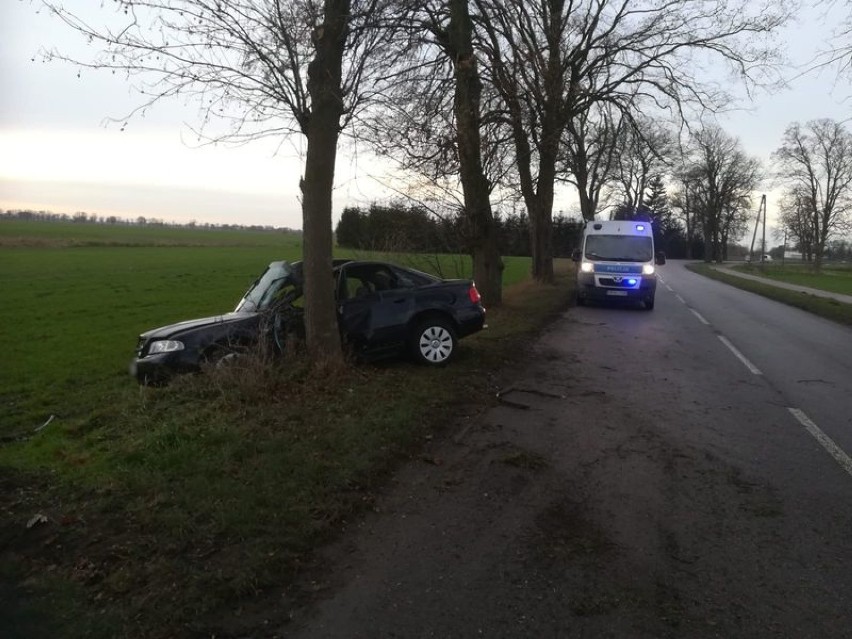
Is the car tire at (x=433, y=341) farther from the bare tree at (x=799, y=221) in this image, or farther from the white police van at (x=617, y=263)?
the bare tree at (x=799, y=221)

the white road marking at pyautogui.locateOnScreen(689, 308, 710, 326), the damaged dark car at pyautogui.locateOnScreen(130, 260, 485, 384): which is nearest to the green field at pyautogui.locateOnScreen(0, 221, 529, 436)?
the damaged dark car at pyautogui.locateOnScreen(130, 260, 485, 384)

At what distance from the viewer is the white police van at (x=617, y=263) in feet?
66.2

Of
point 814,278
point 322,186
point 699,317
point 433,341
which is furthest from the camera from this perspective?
point 814,278

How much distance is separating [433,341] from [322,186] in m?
2.70

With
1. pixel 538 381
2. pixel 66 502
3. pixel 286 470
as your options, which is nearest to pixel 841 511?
pixel 286 470

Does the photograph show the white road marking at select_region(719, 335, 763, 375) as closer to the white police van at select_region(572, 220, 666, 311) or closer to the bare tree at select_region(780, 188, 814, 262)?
the white police van at select_region(572, 220, 666, 311)

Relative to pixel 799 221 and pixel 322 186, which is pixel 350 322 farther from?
pixel 799 221

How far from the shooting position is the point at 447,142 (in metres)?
14.3

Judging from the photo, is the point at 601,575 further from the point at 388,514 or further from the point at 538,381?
the point at 538,381

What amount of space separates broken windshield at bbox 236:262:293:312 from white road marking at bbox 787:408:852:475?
6.46 meters

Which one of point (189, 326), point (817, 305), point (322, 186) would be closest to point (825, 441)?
point (322, 186)

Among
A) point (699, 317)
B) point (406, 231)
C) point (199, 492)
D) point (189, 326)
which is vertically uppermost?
point (406, 231)

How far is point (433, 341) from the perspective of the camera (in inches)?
378

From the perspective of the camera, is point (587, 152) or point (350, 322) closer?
point (350, 322)
